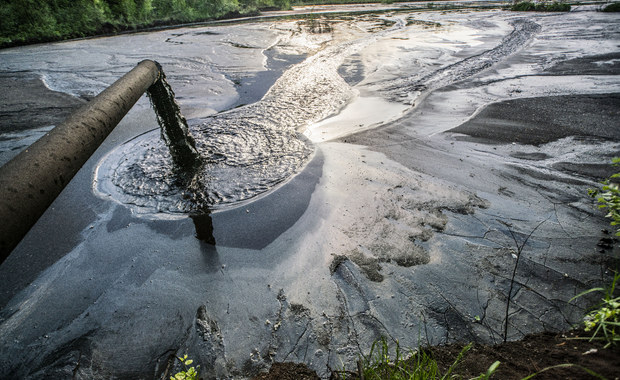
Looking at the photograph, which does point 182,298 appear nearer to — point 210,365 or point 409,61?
point 210,365

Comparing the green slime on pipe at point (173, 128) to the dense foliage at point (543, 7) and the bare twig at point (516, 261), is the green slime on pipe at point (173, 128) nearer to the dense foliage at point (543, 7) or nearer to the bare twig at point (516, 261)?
the bare twig at point (516, 261)

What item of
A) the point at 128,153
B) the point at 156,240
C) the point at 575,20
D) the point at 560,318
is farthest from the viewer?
the point at 575,20

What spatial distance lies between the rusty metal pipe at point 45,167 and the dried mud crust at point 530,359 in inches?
55.2

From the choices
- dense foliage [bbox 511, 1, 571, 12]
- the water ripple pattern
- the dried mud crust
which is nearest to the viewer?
the dried mud crust

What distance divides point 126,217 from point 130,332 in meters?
1.43

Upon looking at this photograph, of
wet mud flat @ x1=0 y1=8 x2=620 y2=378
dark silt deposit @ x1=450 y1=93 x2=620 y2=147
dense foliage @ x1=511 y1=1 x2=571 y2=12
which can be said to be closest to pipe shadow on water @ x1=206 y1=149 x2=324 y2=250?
wet mud flat @ x1=0 y1=8 x2=620 y2=378

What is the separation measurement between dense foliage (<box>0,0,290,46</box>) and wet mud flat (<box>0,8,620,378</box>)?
12.3m

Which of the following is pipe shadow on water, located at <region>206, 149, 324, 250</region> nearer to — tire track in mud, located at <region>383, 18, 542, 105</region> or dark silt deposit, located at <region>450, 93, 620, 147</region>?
dark silt deposit, located at <region>450, 93, 620, 147</region>

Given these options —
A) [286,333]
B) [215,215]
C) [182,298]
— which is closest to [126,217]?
[215,215]

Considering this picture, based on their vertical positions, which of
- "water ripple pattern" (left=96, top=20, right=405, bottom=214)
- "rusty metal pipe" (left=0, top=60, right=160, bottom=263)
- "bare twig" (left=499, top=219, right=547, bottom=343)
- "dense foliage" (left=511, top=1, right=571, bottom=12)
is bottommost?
"bare twig" (left=499, top=219, right=547, bottom=343)

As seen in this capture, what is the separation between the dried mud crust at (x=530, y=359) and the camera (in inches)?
51.9

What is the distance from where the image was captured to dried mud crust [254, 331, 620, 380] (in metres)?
1.32

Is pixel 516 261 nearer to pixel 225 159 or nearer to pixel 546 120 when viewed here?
pixel 225 159

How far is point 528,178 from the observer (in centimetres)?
343
